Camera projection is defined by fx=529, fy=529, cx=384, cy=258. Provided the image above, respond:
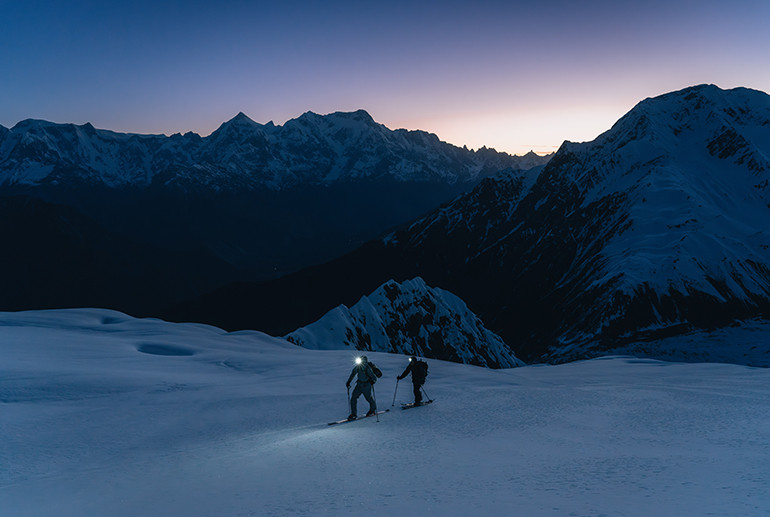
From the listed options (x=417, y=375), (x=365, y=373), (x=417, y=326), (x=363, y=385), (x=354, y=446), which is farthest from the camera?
(x=417, y=326)

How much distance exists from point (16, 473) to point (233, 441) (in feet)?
16.9

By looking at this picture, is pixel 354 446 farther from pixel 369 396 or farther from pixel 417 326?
pixel 417 326

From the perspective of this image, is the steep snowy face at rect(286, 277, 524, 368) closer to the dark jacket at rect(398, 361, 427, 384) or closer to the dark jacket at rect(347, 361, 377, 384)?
the dark jacket at rect(398, 361, 427, 384)

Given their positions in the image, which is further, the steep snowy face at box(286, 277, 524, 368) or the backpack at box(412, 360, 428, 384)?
the steep snowy face at box(286, 277, 524, 368)

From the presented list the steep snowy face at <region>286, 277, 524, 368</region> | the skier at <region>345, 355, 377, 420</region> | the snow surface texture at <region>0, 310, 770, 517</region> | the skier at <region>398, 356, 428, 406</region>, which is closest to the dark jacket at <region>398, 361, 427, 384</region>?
the skier at <region>398, 356, 428, 406</region>

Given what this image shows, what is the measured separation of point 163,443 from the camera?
15633mm

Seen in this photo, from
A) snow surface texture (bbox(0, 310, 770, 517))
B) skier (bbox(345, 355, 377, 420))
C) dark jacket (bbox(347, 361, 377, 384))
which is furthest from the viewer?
dark jacket (bbox(347, 361, 377, 384))

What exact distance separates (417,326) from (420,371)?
112m

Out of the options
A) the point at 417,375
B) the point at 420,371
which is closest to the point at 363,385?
the point at 417,375

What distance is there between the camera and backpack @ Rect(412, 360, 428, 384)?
20.3 meters

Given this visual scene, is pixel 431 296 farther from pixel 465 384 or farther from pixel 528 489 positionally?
pixel 528 489

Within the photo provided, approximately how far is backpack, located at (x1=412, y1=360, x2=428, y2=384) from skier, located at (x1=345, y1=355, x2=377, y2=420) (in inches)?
85.7

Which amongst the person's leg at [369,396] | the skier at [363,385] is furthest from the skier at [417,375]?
the person's leg at [369,396]

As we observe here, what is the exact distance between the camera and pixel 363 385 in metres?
18.1
